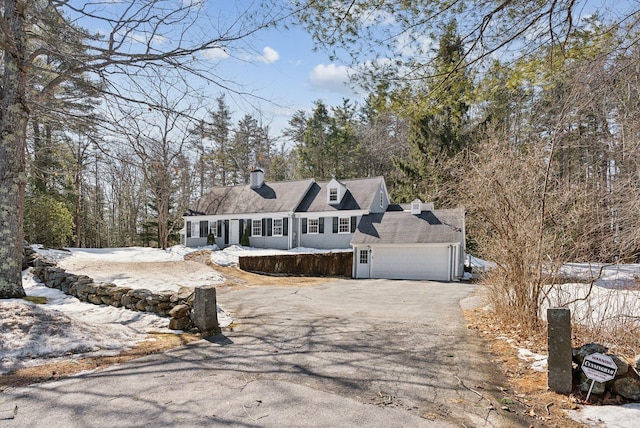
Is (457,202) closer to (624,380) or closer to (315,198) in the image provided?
(624,380)

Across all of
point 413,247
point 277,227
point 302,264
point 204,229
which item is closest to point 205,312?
point 302,264

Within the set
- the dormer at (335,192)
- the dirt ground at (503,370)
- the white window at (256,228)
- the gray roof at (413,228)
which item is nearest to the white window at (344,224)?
the dormer at (335,192)

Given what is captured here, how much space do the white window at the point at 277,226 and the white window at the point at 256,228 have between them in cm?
102

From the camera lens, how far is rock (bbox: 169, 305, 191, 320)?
6.18 meters

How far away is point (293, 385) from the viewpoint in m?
3.95

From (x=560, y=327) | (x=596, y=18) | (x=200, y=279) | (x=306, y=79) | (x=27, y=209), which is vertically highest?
(x=596, y=18)

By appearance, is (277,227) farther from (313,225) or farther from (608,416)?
(608,416)

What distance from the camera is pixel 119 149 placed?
7.45 meters

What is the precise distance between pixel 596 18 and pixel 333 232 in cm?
1824

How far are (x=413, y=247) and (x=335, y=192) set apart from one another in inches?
249

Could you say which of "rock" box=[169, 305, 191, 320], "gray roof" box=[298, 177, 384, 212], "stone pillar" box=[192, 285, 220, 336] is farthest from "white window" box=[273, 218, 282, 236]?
"stone pillar" box=[192, 285, 220, 336]

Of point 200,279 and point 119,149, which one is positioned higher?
point 119,149

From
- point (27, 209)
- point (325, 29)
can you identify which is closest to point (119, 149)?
point (325, 29)

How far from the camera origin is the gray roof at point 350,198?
2241cm
